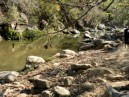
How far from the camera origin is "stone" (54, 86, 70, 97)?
7552mm

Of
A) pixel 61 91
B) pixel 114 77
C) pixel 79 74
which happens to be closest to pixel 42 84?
pixel 61 91

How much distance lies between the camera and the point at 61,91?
767 cm

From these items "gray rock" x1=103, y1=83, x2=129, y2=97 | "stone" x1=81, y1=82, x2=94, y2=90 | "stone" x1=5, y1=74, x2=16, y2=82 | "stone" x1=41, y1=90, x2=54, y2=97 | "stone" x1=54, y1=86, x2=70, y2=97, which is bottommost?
"stone" x1=5, y1=74, x2=16, y2=82

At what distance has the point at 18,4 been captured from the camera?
28531mm

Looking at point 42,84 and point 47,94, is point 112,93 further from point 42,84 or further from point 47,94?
point 42,84

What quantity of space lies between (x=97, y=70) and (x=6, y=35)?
19.5 m

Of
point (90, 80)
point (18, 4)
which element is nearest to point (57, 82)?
point (90, 80)

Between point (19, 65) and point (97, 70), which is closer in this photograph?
point (97, 70)

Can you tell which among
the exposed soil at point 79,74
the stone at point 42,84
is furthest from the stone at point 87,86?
the stone at point 42,84

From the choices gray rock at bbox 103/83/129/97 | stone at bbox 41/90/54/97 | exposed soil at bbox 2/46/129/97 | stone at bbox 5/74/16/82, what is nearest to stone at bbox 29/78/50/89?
exposed soil at bbox 2/46/129/97

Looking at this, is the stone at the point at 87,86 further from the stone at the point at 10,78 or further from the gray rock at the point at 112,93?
the stone at the point at 10,78

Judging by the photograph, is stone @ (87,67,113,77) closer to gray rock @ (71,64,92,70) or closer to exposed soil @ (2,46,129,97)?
exposed soil @ (2,46,129,97)

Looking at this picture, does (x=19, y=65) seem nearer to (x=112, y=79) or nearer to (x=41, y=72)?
(x=41, y=72)

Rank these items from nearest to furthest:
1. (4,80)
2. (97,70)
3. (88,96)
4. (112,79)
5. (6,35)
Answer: (88,96)
(112,79)
(97,70)
(4,80)
(6,35)
